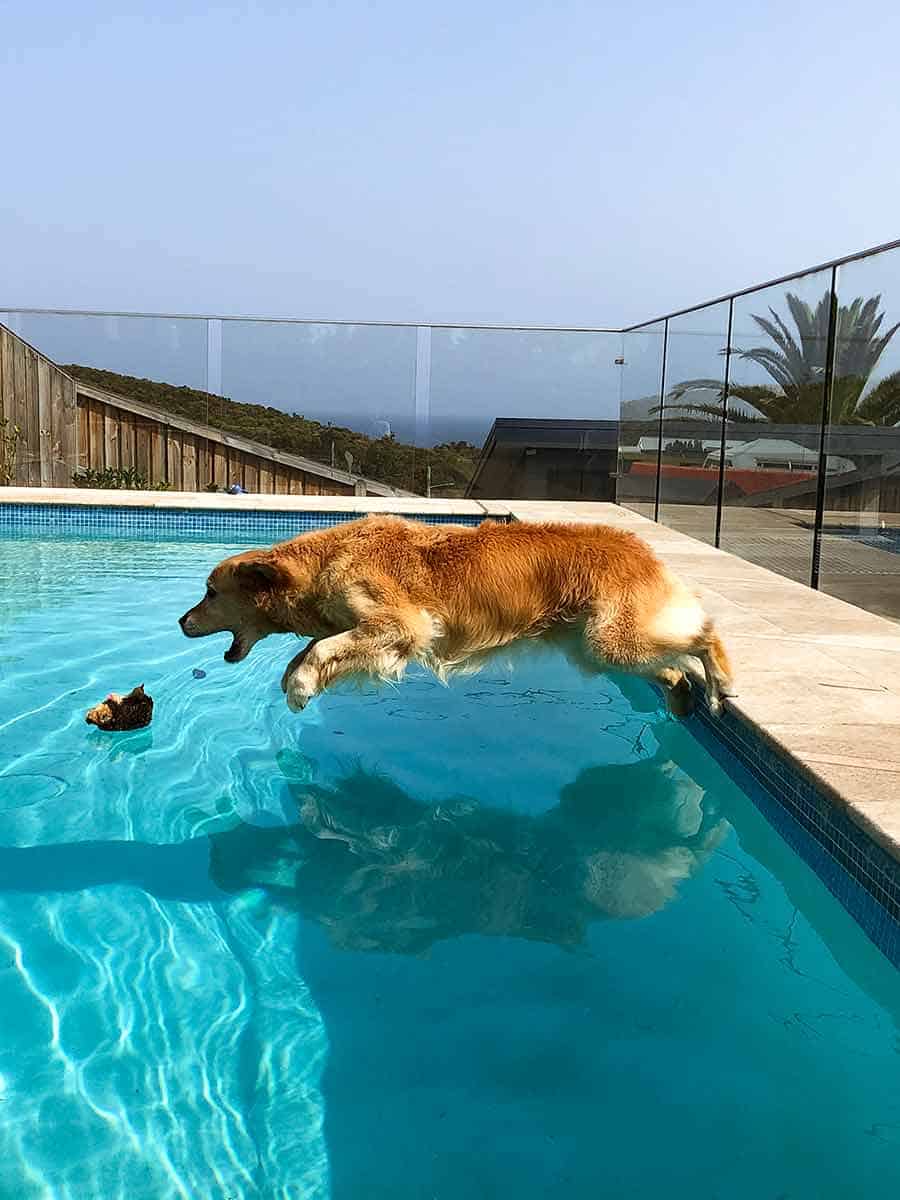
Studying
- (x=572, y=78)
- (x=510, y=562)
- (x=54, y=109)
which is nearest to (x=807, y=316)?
(x=510, y=562)

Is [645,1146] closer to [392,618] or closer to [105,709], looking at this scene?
[392,618]

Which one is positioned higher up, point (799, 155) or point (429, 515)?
point (799, 155)

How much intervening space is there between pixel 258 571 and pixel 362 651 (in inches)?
20.7

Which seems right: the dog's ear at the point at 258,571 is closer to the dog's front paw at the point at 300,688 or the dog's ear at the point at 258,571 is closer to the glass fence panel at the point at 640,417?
the dog's front paw at the point at 300,688

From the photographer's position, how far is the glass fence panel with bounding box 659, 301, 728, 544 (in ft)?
32.6

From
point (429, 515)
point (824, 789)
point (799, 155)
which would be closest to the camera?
point (824, 789)

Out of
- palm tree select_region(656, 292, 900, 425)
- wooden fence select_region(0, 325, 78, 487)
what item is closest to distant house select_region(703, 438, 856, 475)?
palm tree select_region(656, 292, 900, 425)

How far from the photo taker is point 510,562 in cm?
427

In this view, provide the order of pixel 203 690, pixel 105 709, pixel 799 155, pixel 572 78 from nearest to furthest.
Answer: pixel 105 709 → pixel 203 690 → pixel 572 78 → pixel 799 155

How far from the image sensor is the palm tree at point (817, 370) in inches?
263

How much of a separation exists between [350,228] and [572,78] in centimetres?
1114

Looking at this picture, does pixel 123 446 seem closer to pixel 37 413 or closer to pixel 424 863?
pixel 37 413

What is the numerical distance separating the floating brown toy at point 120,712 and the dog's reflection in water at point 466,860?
38.6 inches

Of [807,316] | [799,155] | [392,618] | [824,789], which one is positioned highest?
[799,155]
